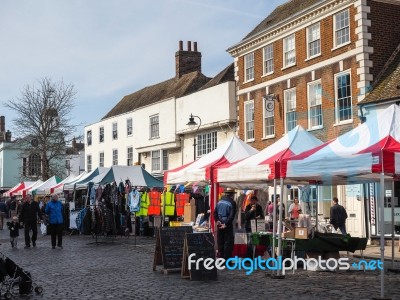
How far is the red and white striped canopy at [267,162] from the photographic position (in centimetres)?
1240

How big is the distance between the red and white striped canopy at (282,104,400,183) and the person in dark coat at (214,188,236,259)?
7.88 feet

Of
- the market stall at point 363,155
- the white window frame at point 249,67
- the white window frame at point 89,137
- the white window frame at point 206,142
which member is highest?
the white window frame at point 249,67

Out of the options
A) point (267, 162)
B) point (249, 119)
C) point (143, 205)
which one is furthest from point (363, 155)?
point (249, 119)

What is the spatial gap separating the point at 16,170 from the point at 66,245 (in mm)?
56603

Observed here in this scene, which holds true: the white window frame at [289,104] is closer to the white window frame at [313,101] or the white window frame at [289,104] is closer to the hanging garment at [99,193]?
the white window frame at [313,101]

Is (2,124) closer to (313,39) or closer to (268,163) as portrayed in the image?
(313,39)

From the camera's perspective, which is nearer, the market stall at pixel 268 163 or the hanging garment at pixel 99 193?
the market stall at pixel 268 163

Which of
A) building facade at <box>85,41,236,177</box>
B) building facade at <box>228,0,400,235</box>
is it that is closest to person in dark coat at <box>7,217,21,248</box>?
building facade at <box>228,0,400,235</box>

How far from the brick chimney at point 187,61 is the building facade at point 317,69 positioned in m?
10.6

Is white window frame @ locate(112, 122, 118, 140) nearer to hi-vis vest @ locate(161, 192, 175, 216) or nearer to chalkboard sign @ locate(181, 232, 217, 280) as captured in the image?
hi-vis vest @ locate(161, 192, 175, 216)

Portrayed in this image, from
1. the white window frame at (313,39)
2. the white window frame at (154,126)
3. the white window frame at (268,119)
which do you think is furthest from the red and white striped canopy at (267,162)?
the white window frame at (154,126)

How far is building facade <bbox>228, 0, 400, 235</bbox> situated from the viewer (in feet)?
74.7

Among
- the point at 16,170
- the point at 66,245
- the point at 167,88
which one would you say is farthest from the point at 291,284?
the point at 16,170

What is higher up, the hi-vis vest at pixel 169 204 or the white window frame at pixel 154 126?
the white window frame at pixel 154 126
